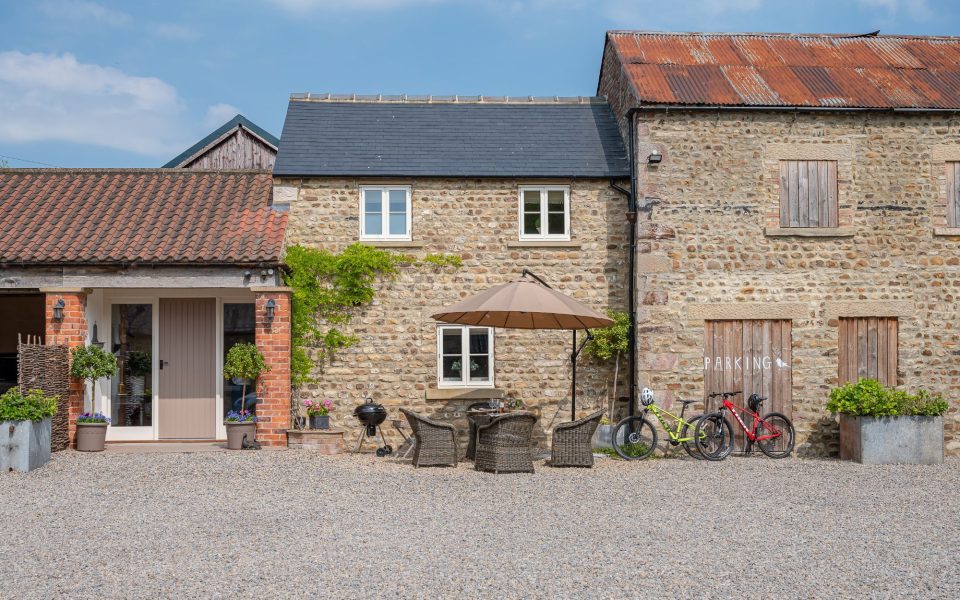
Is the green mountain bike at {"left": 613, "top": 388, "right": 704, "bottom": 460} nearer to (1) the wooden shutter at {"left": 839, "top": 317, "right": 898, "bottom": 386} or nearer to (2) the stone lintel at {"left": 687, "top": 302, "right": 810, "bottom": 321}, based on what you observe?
(2) the stone lintel at {"left": 687, "top": 302, "right": 810, "bottom": 321}

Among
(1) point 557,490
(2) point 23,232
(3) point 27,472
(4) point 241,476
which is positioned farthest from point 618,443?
(2) point 23,232

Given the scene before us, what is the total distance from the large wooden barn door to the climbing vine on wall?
17.0 feet

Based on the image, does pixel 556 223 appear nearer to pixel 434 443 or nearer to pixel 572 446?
pixel 572 446

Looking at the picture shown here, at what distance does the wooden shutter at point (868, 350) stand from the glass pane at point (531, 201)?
5.07m

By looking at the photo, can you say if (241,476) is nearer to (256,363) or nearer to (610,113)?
(256,363)

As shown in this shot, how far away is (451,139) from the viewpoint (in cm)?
1540

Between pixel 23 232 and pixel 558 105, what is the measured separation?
913 cm

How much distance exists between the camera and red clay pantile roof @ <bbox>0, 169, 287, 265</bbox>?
43.6 ft

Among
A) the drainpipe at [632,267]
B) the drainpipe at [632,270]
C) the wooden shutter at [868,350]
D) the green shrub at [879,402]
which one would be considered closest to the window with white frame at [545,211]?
the drainpipe at [632,267]

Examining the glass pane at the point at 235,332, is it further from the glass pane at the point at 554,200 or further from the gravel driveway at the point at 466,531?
the glass pane at the point at 554,200

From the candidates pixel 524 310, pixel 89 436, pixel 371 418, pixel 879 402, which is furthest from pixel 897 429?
pixel 89 436

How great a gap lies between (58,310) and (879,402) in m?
11.8

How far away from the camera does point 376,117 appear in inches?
630

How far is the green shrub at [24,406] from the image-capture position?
11211 millimetres
